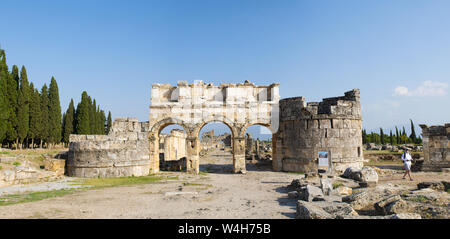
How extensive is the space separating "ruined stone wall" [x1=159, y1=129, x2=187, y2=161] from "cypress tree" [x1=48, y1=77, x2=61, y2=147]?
14.9 metres

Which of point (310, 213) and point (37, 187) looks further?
point (37, 187)

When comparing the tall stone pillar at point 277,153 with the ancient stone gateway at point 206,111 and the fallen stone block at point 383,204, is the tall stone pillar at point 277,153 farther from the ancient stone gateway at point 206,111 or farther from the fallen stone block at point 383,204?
the fallen stone block at point 383,204

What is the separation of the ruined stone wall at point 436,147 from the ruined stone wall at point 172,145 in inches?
761

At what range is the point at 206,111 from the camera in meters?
17.8

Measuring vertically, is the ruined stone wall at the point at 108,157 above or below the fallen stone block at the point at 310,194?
above

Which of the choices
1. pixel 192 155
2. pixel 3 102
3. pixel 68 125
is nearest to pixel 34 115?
pixel 3 102

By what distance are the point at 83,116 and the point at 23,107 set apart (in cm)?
1123

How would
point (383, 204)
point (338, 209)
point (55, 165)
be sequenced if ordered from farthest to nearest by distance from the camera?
point (55, 165), point (383, 204), point (338, 209)

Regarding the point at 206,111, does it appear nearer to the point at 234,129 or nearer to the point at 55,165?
the point at 234,129

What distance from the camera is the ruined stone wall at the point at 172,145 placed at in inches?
961

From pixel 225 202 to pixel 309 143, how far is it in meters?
9.35

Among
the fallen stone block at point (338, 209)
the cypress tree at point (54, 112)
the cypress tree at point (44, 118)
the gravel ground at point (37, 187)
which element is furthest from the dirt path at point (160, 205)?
the cypress tree at point (54, 112)
